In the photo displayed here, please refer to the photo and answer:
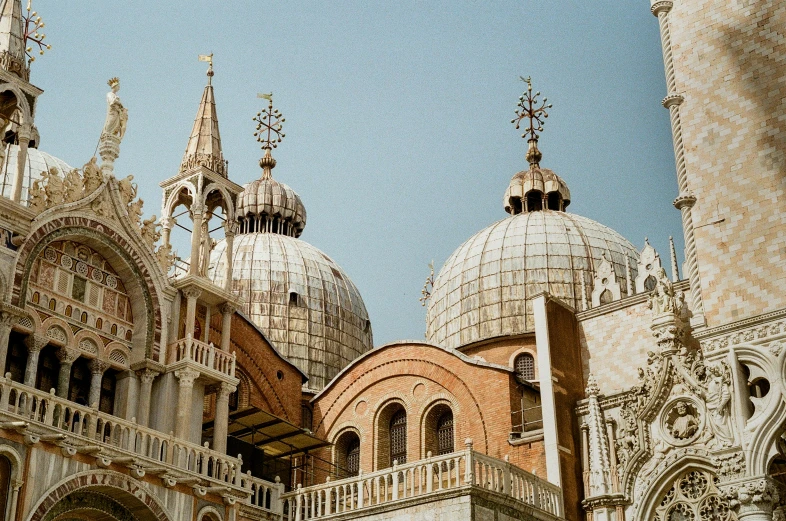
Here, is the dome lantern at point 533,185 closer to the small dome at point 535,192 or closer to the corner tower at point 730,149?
the small dome at point 535,192

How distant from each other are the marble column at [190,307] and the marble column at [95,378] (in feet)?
6.49

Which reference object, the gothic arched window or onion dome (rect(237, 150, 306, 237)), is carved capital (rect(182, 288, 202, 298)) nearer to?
the gothic arched window

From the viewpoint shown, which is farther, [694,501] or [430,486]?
[694,501]

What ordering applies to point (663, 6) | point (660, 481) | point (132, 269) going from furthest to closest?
point (132, 269) → point (663, 6) → point (660, 481)

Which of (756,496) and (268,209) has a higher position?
(268,209)

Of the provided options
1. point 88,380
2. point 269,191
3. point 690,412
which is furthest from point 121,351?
point 269,191

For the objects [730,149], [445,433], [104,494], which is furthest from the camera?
[445,433]

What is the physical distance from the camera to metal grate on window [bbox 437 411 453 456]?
27688mm

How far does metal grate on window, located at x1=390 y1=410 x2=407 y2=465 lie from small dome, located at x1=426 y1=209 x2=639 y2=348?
23.2 ft

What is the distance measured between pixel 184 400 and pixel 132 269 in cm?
285

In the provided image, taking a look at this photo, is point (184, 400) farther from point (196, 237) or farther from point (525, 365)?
point (525, 365)

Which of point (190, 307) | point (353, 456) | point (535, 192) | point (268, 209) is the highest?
point (268, 209)

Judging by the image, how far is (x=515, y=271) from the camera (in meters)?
37.0

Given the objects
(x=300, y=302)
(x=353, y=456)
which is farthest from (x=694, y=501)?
(x=300, y=302)
